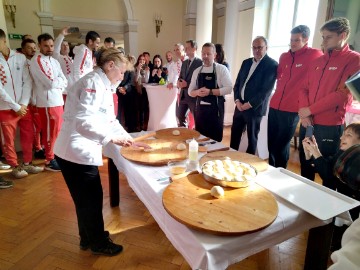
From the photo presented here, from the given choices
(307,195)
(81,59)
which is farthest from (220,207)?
(81,59)

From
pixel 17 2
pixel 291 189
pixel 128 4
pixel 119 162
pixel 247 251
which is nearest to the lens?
pixel 247 251

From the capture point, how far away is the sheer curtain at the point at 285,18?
11.5 feet

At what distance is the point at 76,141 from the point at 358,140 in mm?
1487

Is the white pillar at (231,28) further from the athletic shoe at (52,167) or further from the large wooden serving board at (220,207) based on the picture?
the large wooden serving board at (220,207)

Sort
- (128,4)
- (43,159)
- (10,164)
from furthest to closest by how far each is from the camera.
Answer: (128,4) → (43,159) → (10,164)

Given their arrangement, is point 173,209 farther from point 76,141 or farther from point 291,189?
point 76,141

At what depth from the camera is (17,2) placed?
5598 millimetres

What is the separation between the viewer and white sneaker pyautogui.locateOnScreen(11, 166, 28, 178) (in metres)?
2.61

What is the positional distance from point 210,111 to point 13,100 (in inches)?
82.0

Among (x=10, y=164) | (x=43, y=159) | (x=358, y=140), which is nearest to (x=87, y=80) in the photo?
(x=358, y=140)

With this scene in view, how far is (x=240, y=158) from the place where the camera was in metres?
1.38

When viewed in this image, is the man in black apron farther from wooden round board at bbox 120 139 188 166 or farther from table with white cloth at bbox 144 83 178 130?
wooden round board at bbox 120 139 188 166

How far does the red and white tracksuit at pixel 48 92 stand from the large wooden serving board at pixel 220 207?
7.33ft

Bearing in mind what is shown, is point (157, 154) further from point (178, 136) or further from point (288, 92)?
point (288, 92)
